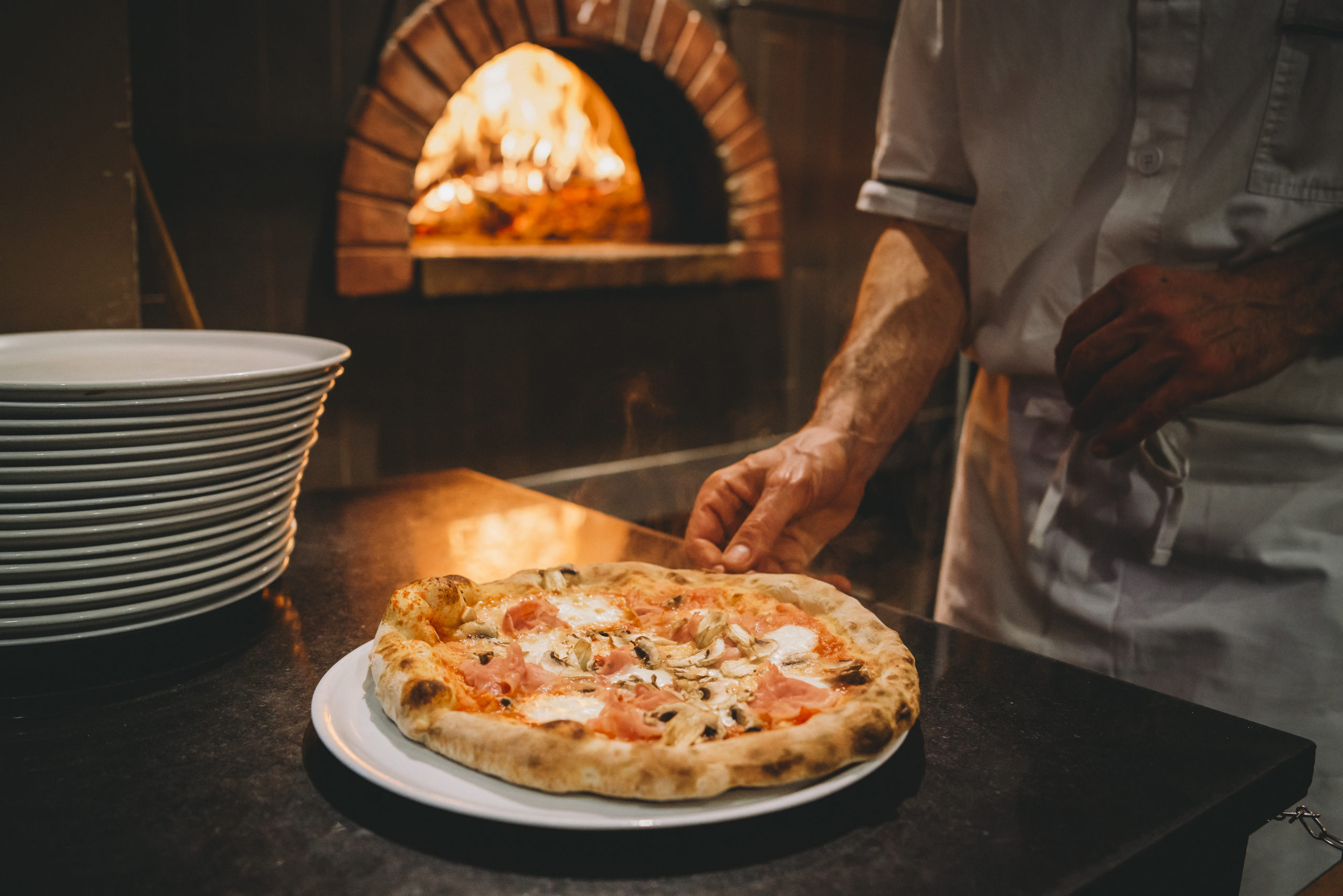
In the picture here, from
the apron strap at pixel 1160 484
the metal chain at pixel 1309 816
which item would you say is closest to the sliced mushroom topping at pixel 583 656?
the metal chain at pixel 1309 816

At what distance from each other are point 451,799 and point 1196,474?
1174 millimetres

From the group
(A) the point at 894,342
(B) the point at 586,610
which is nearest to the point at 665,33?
(A) the point at 894,342

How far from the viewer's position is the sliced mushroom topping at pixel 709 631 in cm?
98

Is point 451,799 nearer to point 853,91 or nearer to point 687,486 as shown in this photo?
point 687,486

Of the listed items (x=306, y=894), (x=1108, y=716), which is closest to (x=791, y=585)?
(x=1108, y=716)

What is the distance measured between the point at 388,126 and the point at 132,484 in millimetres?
2503

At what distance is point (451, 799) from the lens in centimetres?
67

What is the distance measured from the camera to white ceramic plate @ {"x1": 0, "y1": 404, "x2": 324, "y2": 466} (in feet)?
3.00

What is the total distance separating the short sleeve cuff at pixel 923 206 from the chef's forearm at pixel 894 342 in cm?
3

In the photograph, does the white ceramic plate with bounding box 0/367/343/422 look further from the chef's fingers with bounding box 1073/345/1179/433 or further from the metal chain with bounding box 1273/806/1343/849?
the metal chain with bounding box 1273/806/1343/849

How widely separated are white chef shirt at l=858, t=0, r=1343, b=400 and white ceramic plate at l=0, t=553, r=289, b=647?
1140mm

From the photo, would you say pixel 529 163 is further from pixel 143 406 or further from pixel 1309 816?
pixel 1309 816

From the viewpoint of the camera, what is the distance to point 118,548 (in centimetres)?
96

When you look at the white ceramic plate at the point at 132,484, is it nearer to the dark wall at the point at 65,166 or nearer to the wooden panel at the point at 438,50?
the dark wall at the point at 65,166
